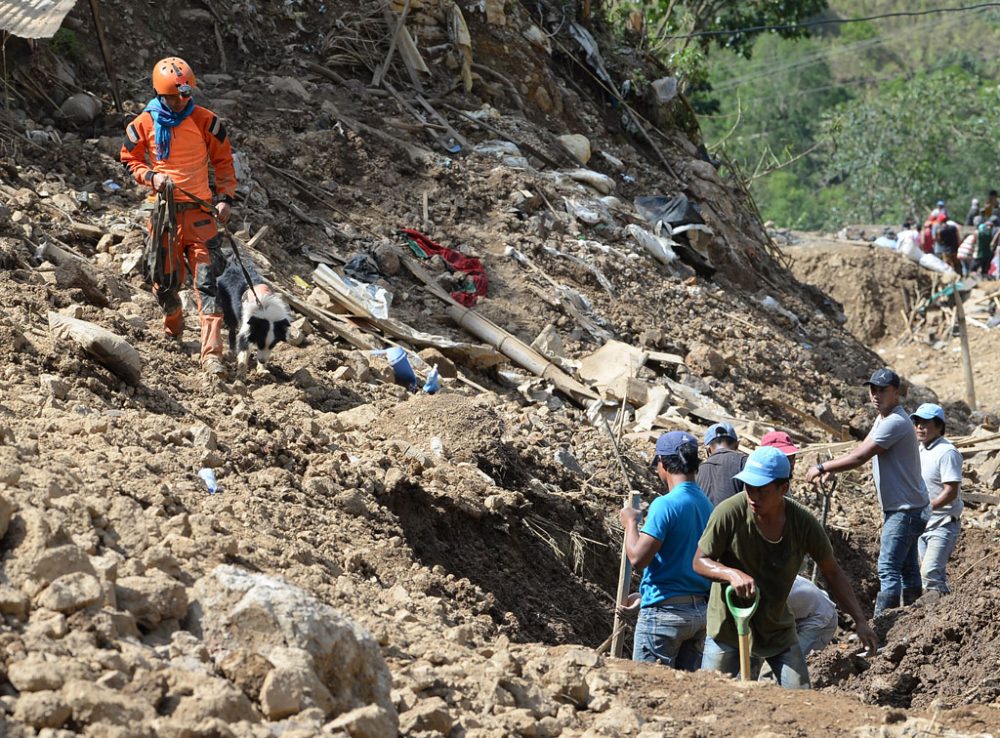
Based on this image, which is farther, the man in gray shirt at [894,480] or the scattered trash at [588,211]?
the scattered trash at [588,211]

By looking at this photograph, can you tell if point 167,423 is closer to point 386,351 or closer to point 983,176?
point 386,351

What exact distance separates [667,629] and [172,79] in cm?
392

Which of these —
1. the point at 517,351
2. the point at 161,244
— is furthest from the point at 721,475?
the point at 517,351

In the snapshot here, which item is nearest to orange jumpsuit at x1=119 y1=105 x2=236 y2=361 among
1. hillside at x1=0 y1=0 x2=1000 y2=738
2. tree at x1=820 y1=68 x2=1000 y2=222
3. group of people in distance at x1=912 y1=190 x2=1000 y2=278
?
hillside at x1=0 y1=0 x2=1000 y2=738

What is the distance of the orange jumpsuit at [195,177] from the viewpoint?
7145 millimetres

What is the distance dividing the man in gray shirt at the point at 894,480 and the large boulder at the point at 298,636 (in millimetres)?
3544

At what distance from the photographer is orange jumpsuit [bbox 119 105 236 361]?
7145 mm

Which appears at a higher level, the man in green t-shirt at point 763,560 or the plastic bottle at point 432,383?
the man in green t-shirt at point 763,560

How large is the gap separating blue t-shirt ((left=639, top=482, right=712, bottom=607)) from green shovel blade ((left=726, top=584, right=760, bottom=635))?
38cm

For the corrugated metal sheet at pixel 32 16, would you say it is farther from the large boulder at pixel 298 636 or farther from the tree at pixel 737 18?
the tree at pixel 737 18

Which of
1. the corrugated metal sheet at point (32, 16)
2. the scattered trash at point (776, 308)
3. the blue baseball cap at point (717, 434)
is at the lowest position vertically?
the scattered trash at point (776, 308)

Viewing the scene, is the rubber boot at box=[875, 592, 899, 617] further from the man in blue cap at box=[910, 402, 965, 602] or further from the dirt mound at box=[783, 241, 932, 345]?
the dirt mound at box=[783, 241, 932, 345]

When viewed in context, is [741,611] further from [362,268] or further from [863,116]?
[863,116]

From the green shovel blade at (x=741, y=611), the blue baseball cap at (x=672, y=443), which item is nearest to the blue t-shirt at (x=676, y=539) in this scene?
the blue baseball cap at (x=672, y=443)
